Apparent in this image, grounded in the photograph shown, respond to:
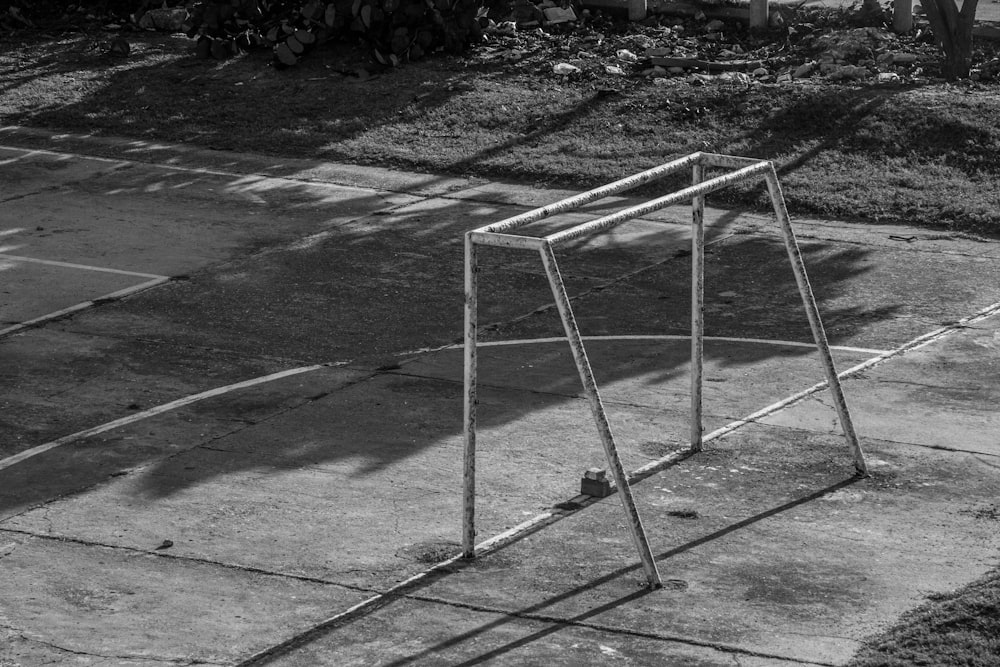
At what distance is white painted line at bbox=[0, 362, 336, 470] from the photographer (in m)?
9.22

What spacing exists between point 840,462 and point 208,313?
5.56m

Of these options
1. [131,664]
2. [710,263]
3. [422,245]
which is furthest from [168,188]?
[131,664]

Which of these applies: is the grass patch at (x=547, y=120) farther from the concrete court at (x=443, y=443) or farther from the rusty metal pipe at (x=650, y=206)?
the rusty metal pipe at (x=650, y=206)

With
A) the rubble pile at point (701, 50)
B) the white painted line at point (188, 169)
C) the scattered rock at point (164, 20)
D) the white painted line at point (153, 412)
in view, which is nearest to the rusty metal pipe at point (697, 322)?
the white painted line at point (153, 412)

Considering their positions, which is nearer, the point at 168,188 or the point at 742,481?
the point at 742,481

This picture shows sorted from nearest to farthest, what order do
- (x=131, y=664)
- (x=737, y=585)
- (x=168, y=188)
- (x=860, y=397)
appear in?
(x=131, y=664) → (x=737, y=585) → (x=860, y=397) → (x=168, y=188)

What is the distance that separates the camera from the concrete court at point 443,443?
272 inches

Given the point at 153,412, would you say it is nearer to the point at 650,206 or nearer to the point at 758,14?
the point at 650,206

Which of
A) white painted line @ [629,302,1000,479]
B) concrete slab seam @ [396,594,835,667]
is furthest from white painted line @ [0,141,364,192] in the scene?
concrete slab seam @ [396,594,835,667]

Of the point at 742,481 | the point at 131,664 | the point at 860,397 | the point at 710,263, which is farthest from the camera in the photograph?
the point at 710,263

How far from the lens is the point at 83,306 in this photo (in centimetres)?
1236

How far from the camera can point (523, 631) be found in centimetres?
675

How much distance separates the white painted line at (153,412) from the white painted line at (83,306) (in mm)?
2336

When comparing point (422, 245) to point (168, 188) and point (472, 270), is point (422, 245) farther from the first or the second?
point (472, 270)
